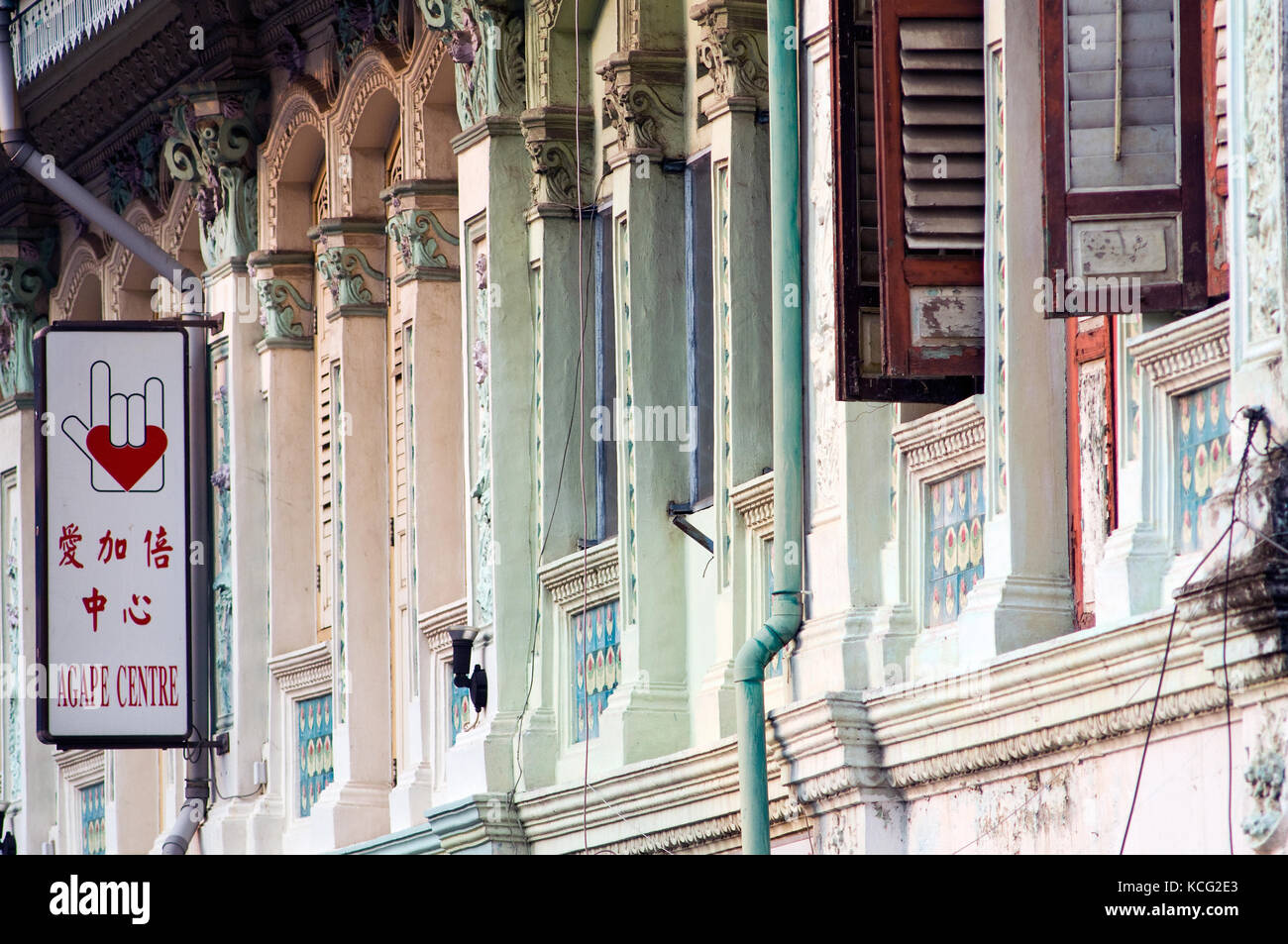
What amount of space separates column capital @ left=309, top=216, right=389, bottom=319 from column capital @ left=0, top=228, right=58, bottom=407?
6412mm

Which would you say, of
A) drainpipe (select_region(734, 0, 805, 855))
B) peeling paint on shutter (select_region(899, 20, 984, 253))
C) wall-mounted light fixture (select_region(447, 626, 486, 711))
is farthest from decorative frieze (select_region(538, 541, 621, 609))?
peeling paint on shutter (select_region(899, 20, 984, 253))

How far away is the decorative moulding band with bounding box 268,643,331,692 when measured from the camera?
2066 centimetres

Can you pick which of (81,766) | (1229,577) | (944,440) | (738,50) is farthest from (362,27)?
(1229,577)

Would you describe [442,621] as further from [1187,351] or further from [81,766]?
[1187,351]

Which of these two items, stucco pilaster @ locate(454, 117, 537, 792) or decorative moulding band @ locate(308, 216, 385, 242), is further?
decorative moulding band @ locate(308, 216, 385, 242)

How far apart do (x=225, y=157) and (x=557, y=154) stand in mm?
5057

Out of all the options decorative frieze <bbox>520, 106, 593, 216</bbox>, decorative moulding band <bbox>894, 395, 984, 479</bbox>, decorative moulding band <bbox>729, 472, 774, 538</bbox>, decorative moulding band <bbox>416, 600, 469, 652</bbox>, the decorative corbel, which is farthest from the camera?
the decorative corbel

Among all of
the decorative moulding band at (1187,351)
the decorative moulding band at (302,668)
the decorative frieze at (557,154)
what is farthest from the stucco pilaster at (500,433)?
the decorative moulding band at (1187,351)

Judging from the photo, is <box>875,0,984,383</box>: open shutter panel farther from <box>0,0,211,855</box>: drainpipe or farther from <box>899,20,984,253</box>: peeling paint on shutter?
<box>0,0,211,855</box>: drainpipe

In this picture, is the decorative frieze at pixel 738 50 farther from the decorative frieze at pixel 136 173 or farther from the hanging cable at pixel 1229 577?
the decorative frieze at pixel 136 173

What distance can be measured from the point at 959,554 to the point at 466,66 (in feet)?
20.5

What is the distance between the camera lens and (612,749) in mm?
15984

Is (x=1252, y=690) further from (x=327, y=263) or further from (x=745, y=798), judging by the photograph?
(x=327, y=263)

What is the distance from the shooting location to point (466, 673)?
17547 mm
